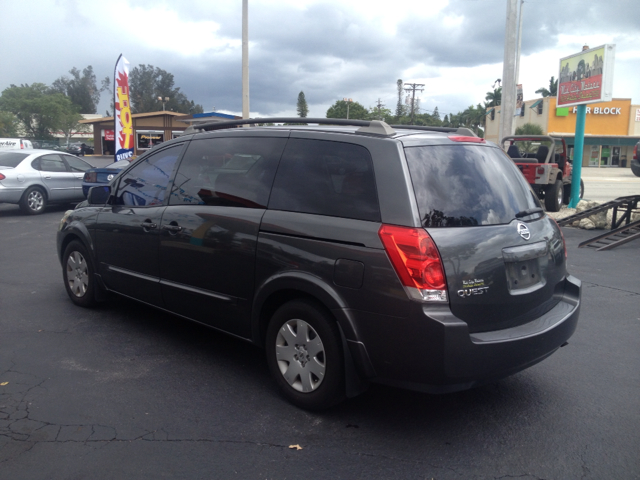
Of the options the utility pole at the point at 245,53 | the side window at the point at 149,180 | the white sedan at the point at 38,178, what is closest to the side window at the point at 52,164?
the white sedan at the point at 38,178

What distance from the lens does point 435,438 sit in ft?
11.1

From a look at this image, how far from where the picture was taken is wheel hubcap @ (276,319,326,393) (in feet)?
11.7

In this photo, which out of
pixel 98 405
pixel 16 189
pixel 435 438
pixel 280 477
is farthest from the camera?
pixel 16 189

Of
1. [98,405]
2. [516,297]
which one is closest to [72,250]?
[98,405]

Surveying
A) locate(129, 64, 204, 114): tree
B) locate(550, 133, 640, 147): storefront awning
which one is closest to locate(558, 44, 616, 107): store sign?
locate(550, 133, 640, 147): storefront awning

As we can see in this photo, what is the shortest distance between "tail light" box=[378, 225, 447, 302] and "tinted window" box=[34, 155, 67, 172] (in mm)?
12907

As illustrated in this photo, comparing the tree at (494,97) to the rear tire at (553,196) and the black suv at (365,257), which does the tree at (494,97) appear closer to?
the rear tire at (553,196)

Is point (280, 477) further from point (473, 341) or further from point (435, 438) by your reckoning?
point (473, 341)

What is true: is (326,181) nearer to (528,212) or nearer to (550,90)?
(528,212)

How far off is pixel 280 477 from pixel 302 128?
7.65ft

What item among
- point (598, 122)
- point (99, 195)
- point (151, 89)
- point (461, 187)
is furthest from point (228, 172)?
point (151, 89)

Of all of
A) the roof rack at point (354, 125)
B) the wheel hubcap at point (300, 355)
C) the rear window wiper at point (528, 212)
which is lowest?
the wheel hubcap at point (300, 355)

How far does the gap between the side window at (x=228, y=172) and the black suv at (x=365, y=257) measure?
1 cm

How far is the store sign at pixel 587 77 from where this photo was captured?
15922 millimetres
